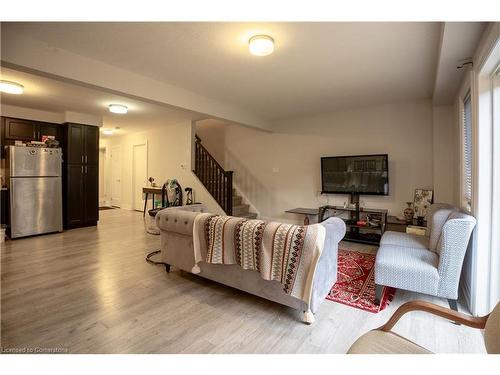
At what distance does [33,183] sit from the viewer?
4.31 m

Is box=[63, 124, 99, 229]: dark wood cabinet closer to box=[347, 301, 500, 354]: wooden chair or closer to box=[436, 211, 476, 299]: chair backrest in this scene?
box=[347, 301, 500, 354]: wooden chair

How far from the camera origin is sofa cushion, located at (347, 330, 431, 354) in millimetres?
1036

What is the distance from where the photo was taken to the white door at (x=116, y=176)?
25.5 ft

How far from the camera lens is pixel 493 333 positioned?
38.0 inches

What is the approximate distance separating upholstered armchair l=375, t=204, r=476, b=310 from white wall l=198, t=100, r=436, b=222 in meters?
2.02

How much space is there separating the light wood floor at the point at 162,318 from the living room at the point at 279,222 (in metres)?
0.02

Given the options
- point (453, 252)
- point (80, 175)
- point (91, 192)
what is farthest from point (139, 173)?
point (453, 252)

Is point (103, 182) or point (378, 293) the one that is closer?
point (378, 293)

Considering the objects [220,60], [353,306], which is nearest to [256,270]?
[353,306]

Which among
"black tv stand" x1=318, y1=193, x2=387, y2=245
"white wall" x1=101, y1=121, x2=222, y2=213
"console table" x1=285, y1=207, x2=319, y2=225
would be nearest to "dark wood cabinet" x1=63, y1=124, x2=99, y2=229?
"white wall" x1=101, y1=121, x2=222, y2=213

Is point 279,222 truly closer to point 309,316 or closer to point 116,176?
point 309,316

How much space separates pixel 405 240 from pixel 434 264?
683 millimetres
